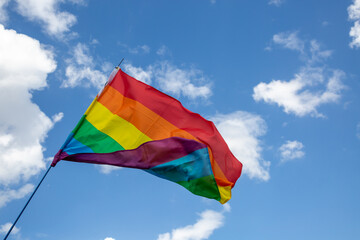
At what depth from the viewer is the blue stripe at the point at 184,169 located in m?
11.3

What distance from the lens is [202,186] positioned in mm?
11281

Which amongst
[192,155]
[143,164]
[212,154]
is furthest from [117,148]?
[212,154]

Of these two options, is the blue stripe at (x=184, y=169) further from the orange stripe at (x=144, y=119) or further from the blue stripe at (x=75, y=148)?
the blue stripe at (x=75, y=148)

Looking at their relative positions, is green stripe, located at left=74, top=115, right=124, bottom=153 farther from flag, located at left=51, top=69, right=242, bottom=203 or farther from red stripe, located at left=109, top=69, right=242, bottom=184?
red stripe, located at left=109, top=69, right=242, bottom=184

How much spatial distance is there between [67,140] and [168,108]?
151 inches

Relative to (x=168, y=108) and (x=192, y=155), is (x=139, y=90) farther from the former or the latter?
(x=192, y=155)

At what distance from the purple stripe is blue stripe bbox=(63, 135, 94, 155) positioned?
103 mm

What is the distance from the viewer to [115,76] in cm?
1239

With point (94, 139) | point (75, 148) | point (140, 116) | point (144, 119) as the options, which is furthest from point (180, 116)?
point (75, 148)

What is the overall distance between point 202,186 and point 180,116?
2733 mm

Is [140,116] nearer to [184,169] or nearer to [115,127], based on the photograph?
[115,127]

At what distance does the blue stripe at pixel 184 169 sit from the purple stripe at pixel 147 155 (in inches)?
6.3

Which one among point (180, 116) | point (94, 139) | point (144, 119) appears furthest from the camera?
point (180, 116)

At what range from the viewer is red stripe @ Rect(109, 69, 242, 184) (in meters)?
12.3
